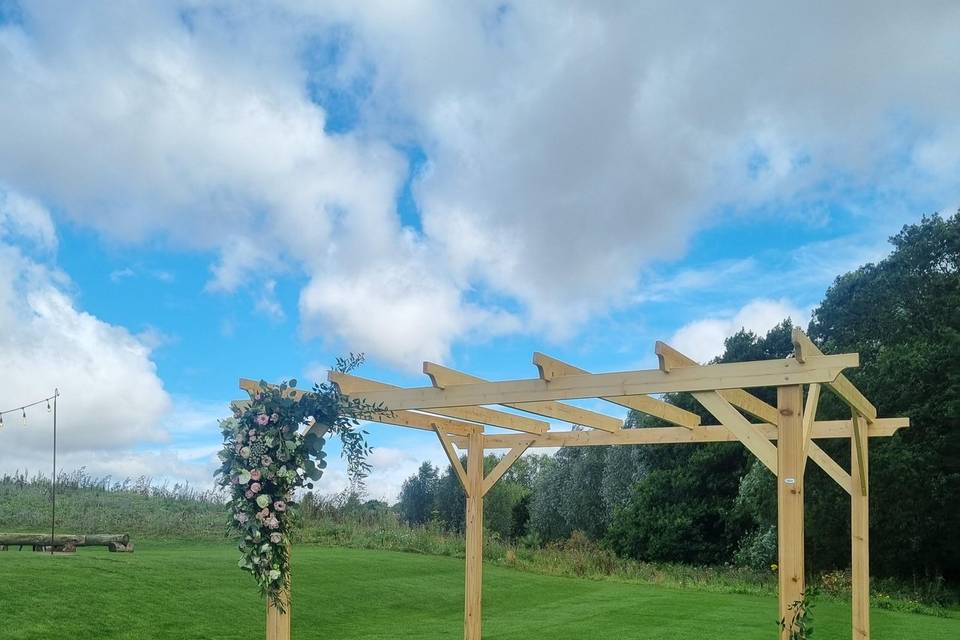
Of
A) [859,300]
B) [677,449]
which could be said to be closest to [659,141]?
[859,300]

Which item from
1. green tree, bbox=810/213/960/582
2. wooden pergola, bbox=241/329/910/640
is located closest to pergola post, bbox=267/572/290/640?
wooden pergola, bbox=241/329/910/640

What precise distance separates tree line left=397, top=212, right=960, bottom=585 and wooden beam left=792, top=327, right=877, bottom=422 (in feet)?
31.1

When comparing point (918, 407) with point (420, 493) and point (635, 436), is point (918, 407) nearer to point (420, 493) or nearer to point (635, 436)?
point (635, 436)

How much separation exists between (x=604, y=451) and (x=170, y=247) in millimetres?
19927

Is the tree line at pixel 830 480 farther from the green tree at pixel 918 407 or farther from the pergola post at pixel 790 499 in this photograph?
the pergola post at pixel 790 499

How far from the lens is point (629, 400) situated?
728 centimetres

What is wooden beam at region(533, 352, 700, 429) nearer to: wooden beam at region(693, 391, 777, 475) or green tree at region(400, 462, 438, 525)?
wooden beam at region(693, 391, 777, 475)

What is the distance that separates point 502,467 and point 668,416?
5.71ft

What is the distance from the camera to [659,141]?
Answer: 8.63 meters

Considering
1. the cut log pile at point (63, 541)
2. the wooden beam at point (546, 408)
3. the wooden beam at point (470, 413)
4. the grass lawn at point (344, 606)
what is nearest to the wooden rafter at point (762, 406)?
the wooden beam at point (546, 408)

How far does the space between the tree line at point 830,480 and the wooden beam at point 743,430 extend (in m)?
12.4

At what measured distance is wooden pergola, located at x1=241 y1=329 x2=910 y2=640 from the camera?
548 centimetres

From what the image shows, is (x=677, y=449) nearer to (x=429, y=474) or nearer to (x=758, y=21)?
(x=429, y=474)

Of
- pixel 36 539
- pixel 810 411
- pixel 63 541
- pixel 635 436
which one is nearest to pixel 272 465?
pixel 810 411
